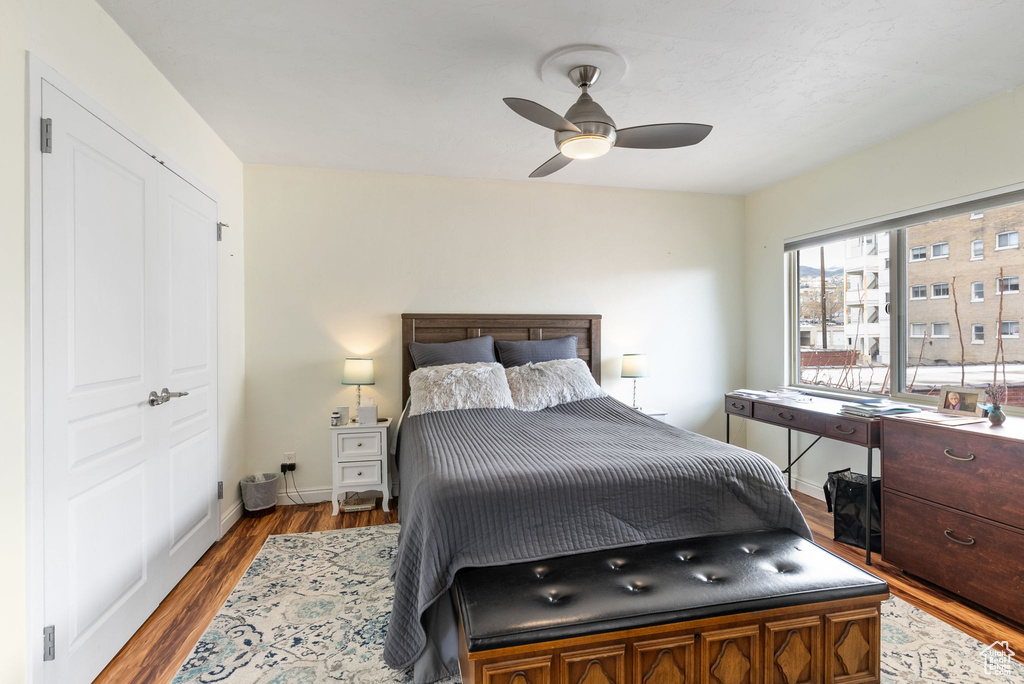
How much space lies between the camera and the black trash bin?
2.76 metres

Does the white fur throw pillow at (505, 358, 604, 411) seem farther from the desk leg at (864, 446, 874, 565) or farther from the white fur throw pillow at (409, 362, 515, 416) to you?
the desk leg at (864, 446, 874, 565)

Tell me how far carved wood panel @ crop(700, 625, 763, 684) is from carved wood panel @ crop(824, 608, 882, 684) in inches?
10.1

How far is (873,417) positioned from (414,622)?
2585 mm

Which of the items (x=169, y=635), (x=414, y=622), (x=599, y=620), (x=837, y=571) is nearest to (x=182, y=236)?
(x=169, y=635)

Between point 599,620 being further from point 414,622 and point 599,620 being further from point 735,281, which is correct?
point 735,281

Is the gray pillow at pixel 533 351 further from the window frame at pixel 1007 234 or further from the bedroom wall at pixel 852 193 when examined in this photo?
the window frame at pixel 1007 234

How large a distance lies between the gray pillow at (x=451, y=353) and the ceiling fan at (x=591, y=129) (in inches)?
68.5

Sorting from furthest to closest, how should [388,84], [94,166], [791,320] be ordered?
[791,320] → [388,84] → [94,166]

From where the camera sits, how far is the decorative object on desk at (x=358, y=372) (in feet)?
11.5

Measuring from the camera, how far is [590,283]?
4254mm

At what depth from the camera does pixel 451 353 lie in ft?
12.0

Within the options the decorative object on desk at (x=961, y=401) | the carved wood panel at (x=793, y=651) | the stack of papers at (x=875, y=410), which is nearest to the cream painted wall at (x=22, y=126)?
the carved wood panel at (x=793, y=651)

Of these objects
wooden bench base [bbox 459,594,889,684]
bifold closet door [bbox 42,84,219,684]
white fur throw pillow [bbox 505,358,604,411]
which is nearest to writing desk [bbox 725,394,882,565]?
white fur throw pillow [bbox 505,358,604,411]

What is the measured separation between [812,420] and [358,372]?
303cm
